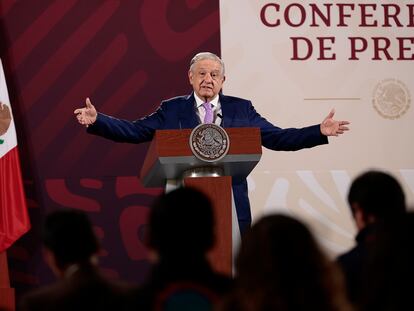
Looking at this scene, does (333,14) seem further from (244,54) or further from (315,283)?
(315,283)

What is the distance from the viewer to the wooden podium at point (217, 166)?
13.8 ft

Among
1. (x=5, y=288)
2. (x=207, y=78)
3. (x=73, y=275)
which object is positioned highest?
(x=207, y=78)

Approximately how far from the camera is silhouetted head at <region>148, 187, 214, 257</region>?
232cm

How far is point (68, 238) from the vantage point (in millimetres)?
2479

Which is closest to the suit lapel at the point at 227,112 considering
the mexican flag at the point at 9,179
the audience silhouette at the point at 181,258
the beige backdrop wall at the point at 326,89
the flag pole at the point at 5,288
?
the beige backdrop wall at the point at 326,89

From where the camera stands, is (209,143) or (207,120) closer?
(209,143)

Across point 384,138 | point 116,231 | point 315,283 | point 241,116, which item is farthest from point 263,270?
point 384,138

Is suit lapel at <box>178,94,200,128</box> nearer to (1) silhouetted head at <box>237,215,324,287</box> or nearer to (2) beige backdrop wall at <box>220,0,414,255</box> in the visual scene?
(2) beige backdrop wall at <box>220,0,414,255</box>

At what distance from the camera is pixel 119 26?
293 inches

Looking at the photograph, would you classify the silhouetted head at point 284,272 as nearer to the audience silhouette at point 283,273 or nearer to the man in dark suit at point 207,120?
the audience silhouette at point 283,273

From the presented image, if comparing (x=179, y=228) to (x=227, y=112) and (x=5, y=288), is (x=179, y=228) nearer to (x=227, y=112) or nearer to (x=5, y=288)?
(x=227, y=112)

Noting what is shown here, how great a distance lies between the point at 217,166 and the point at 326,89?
3381mm

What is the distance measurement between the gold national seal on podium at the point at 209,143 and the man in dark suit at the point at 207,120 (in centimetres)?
82

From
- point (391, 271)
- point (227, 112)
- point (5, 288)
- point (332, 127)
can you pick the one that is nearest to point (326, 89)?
point (227, 112)
